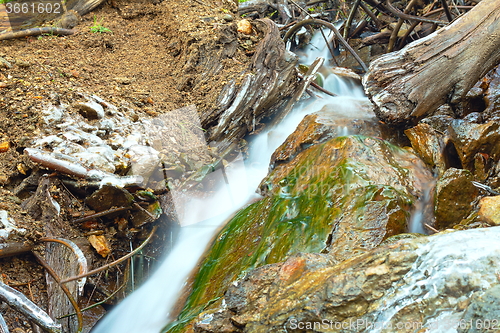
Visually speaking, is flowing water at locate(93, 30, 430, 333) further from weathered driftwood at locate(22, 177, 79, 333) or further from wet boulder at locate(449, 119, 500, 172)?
wet boulder at locate(449, 119, 500, 172)

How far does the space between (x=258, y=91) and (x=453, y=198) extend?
3.00 meters

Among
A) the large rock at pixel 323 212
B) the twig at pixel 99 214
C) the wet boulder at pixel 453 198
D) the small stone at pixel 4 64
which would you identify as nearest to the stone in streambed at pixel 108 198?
the twig at pixel 99 214

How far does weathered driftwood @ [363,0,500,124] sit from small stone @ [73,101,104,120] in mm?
3054

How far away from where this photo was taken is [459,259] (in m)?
1.57

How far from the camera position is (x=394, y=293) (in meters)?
1.60

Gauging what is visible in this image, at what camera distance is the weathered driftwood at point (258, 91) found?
4.74m

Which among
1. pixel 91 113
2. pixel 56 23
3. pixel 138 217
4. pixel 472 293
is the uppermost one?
pixel 56 23

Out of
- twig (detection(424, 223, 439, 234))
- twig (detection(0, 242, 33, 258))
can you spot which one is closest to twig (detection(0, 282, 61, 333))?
twig (detection(0, 242, 33, 258))

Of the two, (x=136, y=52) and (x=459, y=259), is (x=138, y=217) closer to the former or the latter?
(x=459, y=259)

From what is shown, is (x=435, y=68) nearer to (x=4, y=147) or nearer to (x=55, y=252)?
(x=55, y=252)

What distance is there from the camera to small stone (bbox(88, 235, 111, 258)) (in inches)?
123

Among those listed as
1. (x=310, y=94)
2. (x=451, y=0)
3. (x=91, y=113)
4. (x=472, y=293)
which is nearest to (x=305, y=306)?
(x=472, y=293)

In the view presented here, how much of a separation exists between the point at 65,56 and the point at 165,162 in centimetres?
245

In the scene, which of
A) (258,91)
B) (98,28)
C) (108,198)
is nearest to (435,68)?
(258,91)
